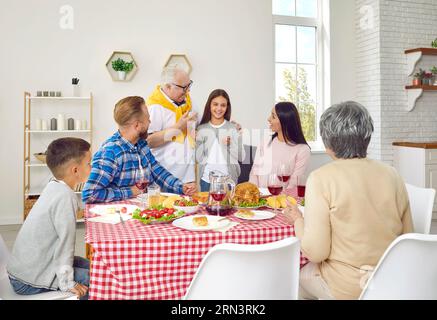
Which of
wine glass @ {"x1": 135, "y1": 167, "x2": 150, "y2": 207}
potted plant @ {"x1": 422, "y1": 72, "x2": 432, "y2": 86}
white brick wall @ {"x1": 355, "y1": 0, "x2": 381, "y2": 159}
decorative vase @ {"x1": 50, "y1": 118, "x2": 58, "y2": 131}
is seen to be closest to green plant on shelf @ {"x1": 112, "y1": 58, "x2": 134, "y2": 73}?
decorative vase @ {"x1": 50, "y1": 118, "x2": 58, "y2": 131}

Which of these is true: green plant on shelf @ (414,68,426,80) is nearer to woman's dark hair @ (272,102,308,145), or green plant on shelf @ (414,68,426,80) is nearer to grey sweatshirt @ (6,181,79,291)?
woman's dark hair @ (272,102,308,145)

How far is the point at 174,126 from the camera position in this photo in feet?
11.1

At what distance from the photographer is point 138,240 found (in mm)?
1497

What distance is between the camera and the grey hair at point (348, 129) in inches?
63.0

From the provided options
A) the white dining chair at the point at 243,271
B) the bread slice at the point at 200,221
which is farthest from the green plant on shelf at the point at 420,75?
the white dining chair at the point at 243,271

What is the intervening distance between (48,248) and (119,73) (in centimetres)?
357

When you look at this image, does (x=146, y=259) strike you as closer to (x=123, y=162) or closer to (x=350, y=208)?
(x=350, y=208)

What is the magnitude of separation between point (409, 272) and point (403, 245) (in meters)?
0.12

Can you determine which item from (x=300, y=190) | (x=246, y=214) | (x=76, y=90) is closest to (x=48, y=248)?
(x=246, y=214)

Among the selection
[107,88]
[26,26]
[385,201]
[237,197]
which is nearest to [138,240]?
[237,197]

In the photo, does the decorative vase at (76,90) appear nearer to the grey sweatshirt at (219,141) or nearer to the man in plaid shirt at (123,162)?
the grey sweatshirt at (219,141)

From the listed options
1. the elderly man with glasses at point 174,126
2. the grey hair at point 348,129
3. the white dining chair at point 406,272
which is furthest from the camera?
the elderly man with glasses at point 174,126

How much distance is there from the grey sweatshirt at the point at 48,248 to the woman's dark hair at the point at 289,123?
70.5 inches
